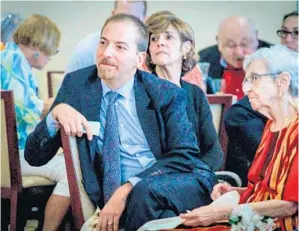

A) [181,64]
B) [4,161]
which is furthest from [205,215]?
[4,161]

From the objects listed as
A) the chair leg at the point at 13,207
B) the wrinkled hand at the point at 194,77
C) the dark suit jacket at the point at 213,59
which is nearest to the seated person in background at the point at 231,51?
the dark suit jacket at the point at 213,59

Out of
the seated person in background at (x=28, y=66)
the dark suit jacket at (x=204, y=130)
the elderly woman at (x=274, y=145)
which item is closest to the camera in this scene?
the elderly woman at (x=274, y=145)

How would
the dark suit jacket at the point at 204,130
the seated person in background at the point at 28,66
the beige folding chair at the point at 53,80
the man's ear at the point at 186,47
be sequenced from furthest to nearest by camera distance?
the beige folding chair at the point at 53,80 → the seated person in background at the point at 28,66 → the man's ear at the point at 186,47 → the dark suit jacket at the point at 204,130

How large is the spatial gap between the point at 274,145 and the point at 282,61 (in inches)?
6.2

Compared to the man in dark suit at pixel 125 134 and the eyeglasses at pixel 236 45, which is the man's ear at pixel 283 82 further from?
the eyeglasses at pixel 236 45

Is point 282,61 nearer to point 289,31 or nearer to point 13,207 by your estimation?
point 289,31

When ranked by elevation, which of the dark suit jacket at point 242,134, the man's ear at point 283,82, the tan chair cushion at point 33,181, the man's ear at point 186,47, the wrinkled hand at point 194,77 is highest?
the man's ear at point 186,47

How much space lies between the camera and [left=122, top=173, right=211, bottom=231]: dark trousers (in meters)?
1.34

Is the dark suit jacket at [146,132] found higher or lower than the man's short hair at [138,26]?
lower

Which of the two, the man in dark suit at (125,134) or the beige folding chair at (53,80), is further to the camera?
the beige folding chair at (53,80)

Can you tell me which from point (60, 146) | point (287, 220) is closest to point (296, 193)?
point (287, 220)

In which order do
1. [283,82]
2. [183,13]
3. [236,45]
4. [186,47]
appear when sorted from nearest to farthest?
[283,82] → [186,47] → [183,13] → [236,45]

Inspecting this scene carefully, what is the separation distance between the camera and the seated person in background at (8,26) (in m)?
1.81

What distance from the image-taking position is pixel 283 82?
1263mm
